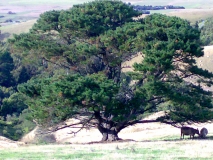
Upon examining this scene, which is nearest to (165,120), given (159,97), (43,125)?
(159,97)

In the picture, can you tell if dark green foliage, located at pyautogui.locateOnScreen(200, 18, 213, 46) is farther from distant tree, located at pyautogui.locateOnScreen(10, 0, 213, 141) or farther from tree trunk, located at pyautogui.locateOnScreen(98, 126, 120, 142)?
tree trunk, located at pyautogui.locateOnScreen(98, 126, 120, 142)

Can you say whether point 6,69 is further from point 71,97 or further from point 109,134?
point 71,97

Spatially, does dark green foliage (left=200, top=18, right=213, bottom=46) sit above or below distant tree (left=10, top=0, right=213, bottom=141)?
above

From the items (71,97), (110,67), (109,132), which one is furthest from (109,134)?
(71,97)

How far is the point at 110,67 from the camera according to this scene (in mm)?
32312

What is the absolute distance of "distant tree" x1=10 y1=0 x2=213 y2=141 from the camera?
28.4 meters

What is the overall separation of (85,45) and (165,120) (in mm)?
6676

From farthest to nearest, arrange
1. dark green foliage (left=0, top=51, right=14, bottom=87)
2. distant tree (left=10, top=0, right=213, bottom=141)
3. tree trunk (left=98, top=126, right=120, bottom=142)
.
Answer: dark green foliage (left=0, top=51, right=14, bottom=87)
tree trunk (left=98, top=126, right=120, bottom=142)
distant tree (left=10, top=0, right=213, bottom=141)

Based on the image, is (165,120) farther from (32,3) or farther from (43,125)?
(32,3)

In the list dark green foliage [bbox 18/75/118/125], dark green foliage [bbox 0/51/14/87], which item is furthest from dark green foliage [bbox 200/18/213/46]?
dark green foliage [bbox 18/75/118/125]

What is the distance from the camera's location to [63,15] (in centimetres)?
3284

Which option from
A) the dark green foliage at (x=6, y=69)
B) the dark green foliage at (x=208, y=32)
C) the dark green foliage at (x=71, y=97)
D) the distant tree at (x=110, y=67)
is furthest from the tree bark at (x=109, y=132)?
the dark green foliage at (x=208, y=32)

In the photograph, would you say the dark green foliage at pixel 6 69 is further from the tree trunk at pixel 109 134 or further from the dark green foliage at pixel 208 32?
the tree trunk at pixel 109 134

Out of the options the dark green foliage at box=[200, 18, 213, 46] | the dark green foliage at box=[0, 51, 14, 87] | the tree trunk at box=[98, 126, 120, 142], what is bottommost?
the tree trunk at box=[98, 126, 120, 142]
